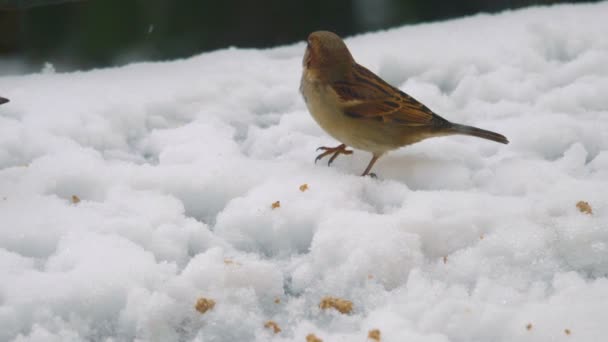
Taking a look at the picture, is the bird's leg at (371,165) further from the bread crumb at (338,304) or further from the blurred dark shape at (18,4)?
the blurred dark shape at (18,4)

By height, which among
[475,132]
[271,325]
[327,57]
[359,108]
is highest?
[327,57]

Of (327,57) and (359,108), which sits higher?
(327,57)

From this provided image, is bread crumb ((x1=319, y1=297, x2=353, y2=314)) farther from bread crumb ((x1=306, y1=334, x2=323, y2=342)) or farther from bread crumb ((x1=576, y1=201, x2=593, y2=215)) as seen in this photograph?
bread crumb ((x1=576, y1=201, x2=593, y2=215))

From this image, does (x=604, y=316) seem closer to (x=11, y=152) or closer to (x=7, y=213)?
(x=7, y=213)

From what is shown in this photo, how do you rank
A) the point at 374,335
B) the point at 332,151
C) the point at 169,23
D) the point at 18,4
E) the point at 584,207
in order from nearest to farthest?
the point at 374,335 → the point at 584,207 → the point at 332,151 → the point at 18,4 → the point at 169,23

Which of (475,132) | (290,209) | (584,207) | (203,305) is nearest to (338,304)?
(203,305)

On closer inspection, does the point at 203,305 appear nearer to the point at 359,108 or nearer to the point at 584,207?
the point at 359,108

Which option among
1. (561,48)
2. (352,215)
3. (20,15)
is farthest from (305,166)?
(20,15)
